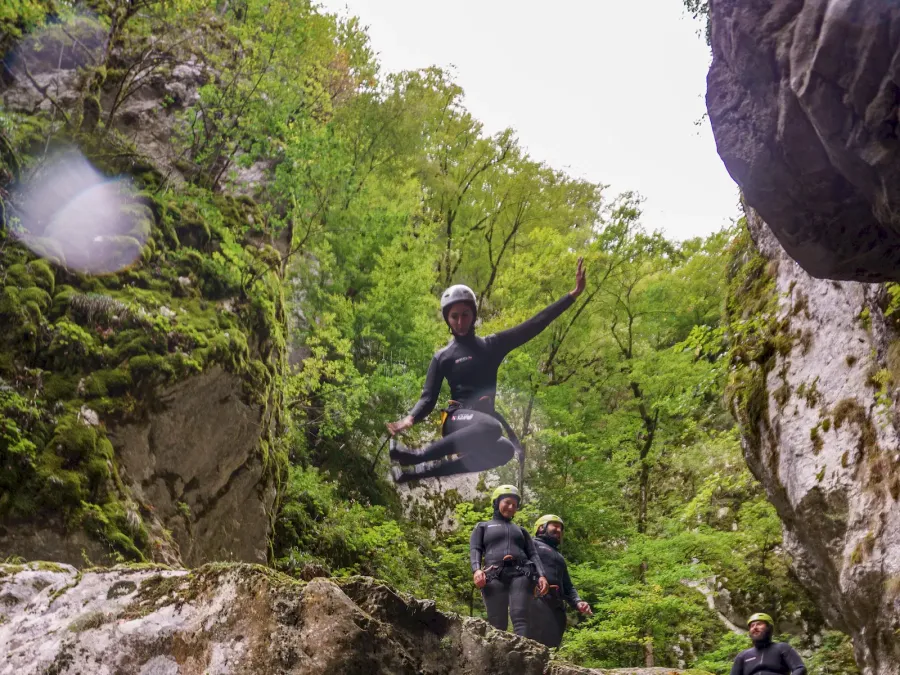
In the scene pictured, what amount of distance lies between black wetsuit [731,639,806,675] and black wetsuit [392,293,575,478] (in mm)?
3355

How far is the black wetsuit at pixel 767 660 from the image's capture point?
7.08 metres

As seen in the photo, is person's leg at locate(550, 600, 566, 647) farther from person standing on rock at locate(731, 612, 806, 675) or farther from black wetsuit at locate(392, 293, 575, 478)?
black wetsuit at locate(392, 293, 575, 478)

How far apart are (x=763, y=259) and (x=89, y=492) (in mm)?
7818

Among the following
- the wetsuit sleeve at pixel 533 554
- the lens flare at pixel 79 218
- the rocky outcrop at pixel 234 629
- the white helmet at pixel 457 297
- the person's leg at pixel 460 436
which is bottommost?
the rocky outcrop at pixel 234 629

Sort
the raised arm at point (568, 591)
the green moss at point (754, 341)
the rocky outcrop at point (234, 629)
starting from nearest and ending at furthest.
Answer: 1. the rocky outcrop at point (234, 629)
2. the raised arm at point (568, 591)
3. the green moss at point (754, 341)

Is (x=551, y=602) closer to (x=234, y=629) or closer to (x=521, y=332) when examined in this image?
(x=521, y=332)

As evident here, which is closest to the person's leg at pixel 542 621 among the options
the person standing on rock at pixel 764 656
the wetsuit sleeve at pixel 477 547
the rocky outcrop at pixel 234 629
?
the wetsuit sleeve at pixel 477 547

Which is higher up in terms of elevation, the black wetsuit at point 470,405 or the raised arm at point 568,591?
the black wetsuit at point 470,405

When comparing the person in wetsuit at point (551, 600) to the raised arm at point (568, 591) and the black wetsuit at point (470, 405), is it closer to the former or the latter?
the raised arm at point (568, 591)

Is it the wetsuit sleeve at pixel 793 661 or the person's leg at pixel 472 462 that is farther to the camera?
the wetsuit sleeve at pixel 793 661

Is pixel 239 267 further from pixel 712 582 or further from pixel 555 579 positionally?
pixel 712 582

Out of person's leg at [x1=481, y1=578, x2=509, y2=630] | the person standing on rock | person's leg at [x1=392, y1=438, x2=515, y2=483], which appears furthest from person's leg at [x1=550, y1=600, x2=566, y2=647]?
person's leg at [x1=392, y1=438, x2=515, y2=483]

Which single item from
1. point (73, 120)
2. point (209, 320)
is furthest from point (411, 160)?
point (209, 320)

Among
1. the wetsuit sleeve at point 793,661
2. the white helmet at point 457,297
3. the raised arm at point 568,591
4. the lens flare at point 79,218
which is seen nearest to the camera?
the white helmet at point 457,297
